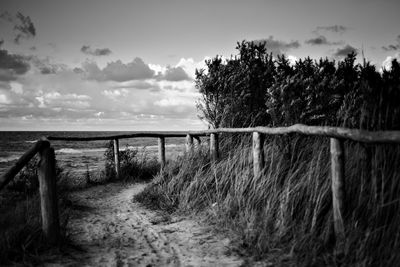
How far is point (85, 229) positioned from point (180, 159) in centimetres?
277

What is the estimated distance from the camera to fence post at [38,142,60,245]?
3.76m

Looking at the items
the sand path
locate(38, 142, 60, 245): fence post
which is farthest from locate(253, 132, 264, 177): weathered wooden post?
locate(38, 142, 60, 245): fence post

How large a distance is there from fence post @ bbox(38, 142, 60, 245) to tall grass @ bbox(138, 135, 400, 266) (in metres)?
1.97

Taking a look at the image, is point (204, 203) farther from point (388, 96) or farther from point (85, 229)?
point (388, 96)

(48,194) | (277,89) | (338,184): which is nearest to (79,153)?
(277,89)

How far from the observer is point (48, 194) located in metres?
3.79

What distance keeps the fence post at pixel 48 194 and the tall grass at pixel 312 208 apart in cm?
197

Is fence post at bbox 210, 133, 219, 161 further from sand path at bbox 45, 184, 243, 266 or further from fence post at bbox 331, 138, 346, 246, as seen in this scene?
fence post at bbox 331, 138, 346, 246

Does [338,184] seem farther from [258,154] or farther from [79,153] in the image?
[79,153]

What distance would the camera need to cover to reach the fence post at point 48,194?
376cm

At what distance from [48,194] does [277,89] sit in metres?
5.41

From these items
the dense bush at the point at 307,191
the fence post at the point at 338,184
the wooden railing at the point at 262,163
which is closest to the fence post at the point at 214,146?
the dense bush at the point at 307,191

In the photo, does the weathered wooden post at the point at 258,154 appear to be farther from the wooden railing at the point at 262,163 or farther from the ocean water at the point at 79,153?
the ocean water at the point at 79,153

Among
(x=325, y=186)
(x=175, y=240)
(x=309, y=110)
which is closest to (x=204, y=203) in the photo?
(x=175, y=240)
